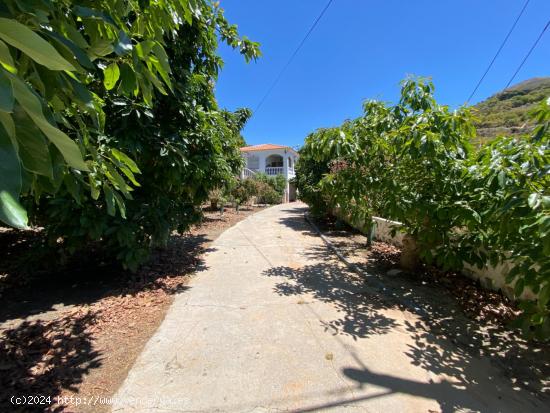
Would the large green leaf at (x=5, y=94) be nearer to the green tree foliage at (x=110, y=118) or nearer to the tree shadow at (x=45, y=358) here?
the green tree foliage at (x=110, y=118)

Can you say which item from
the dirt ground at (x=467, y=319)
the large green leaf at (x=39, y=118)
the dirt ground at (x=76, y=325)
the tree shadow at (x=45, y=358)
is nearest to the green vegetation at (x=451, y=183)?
the dirt ground at (x=467, y=319)

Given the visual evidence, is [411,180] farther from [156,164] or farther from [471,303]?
[156,164]

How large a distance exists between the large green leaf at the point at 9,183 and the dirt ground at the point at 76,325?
2752 mm

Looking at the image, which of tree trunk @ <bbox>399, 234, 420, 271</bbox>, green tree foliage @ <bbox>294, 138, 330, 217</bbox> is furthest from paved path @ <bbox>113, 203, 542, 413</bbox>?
green tree foliage @ <bbox>294, 138, 330, 217</bbox>

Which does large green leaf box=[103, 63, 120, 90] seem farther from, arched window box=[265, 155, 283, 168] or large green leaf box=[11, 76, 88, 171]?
arched window box=[265, 155, 283, 168]

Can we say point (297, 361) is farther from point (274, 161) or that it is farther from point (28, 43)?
point (274, 161)

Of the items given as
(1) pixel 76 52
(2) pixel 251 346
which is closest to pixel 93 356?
(2) pixel 251 346

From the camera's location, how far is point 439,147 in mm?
3865

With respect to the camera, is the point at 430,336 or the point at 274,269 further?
the point at 274,269

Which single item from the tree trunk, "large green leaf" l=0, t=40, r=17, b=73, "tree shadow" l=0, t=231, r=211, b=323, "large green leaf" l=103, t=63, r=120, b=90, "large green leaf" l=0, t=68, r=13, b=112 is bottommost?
"tree shadow" l=0, t=231, r=211, b=323

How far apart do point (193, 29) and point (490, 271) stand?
6585 mm

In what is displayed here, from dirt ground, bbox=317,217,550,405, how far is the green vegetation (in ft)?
1.29

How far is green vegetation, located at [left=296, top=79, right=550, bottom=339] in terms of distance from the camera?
2.58 m

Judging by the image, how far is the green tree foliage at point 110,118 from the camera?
1.78 feet
